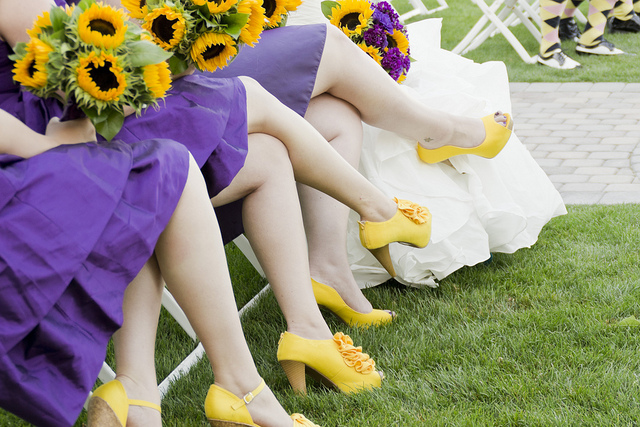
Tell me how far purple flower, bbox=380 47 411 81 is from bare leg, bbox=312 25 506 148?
0.28m

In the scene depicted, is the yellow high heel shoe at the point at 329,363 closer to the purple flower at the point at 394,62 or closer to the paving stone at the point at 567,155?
the purple flower at the point at 394,62

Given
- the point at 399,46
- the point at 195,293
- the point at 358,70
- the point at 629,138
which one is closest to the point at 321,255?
the point at 358,70

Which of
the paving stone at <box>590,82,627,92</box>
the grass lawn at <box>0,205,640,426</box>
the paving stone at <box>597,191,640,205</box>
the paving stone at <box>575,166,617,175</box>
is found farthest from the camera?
the paving stone at <box>590,82,627,92</box>

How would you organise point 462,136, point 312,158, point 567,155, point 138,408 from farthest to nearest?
point 567,155 → point 462,136 → point 312,158 → point 138,408

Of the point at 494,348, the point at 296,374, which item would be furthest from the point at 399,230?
the point at 296,374

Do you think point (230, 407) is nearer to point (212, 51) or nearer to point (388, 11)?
point (212, 51)

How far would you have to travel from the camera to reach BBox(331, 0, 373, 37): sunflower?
239cm

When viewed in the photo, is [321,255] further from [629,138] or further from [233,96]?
[629,138]

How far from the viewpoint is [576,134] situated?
4270mm

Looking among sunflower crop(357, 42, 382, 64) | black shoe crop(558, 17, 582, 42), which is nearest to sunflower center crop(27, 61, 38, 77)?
sunflower crop(357, 42, 382, 64)

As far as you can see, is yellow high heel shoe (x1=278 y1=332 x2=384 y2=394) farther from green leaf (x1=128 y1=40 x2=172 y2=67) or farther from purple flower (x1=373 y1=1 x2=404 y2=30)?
purple flower (x1=373 y1=1 x2=404 y2=30)

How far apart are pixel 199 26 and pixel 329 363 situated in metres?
0.85

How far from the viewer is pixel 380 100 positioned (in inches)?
83.0

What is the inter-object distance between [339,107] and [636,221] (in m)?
1.46
